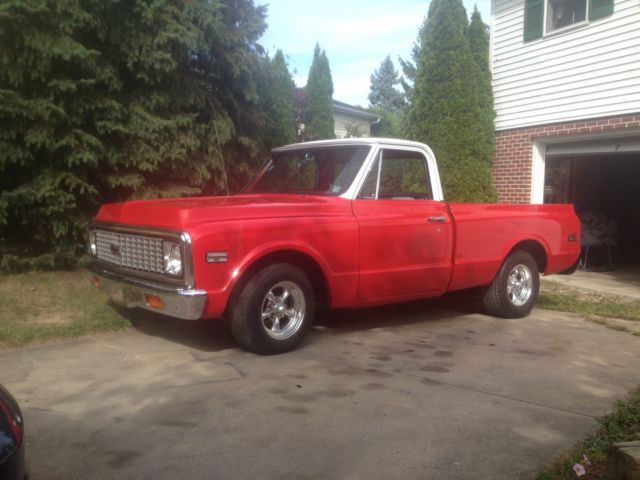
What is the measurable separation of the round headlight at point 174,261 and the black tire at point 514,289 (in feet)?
12.2

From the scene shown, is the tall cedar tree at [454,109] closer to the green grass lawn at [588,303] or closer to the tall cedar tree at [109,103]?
the green grass lawn at [588,303]

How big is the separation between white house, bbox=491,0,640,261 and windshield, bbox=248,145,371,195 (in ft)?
18.0

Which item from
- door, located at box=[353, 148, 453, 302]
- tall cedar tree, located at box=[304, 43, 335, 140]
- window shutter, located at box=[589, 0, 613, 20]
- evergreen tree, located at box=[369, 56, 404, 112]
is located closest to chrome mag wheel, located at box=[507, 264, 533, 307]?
door, located at box=[353, 148, 453, 302]

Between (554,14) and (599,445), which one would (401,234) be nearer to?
(599,445)

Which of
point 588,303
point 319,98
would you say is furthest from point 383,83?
point 588,303

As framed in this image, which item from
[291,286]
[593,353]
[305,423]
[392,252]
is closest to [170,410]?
[305,423]

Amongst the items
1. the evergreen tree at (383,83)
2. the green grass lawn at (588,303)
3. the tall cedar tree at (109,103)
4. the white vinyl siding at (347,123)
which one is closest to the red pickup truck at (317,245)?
the green grass lawn at (588,303)

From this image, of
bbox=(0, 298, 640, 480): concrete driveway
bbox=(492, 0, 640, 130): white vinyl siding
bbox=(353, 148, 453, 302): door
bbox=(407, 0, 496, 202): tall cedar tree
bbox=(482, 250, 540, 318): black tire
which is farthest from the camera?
bbox=(407, 0, 496, 202): tall cedar tree

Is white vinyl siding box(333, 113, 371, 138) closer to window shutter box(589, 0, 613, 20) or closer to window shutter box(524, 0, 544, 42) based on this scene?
window shutter box(524, 0, 544, 42)

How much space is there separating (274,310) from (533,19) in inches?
324

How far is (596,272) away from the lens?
439 inches

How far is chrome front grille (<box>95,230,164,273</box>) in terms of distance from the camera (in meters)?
4.72

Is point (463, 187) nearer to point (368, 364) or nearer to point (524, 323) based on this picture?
point (524, 323)

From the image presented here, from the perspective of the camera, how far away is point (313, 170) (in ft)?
20.3
